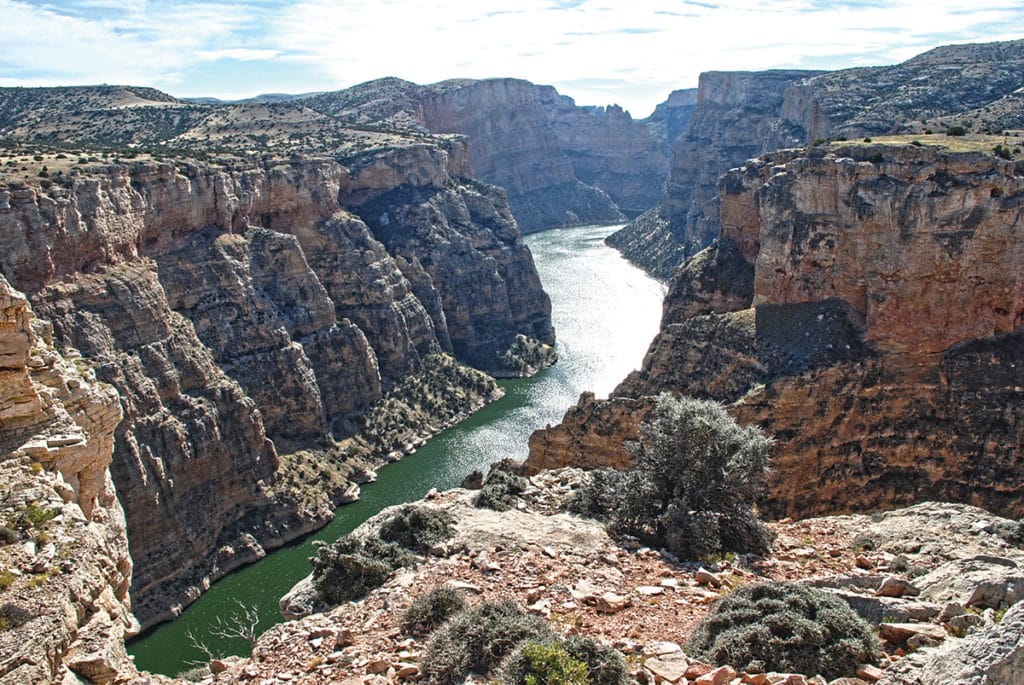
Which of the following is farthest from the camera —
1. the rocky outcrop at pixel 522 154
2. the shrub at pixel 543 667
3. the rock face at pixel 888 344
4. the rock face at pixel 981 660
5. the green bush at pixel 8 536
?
the rocky outcrop at pixel 522 154

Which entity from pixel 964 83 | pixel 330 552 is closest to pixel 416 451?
pixel 330 552

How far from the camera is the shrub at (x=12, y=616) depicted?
12.1 m

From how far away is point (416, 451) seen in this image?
6175 cm

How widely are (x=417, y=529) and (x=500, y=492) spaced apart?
4.46m

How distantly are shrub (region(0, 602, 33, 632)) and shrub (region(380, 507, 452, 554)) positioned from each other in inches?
312

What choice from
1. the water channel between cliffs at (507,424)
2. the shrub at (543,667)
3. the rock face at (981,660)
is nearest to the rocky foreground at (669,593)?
the rock face at (981,660)

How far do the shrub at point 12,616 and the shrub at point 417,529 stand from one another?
7922mm

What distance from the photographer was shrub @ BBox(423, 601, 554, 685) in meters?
13.0

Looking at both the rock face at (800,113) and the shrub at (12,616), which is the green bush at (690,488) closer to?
the shrub at (12,616)

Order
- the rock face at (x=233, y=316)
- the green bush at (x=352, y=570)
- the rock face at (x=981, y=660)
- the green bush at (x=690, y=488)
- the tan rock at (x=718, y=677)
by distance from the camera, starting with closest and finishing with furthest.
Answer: the rock face at (x=981, y=660)
the tan rock at (x=718, y=677)
the green bush at (x=352, y=570)
the green bush at (x=690, y=488)
the rock face at (x=233, y=316)

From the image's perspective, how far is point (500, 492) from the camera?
77.9ft

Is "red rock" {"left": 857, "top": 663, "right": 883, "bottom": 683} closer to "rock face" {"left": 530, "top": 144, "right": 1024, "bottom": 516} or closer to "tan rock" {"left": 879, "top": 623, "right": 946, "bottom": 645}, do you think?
"tan rock" {"left": 879, "top": 623, "right": 946, "bottom": 645}

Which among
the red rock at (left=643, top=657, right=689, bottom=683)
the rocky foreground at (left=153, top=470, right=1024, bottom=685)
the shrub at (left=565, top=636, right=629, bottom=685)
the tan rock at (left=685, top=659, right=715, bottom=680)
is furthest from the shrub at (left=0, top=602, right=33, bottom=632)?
the tan rock at (left=685, top=659, right=715, bottom=680)

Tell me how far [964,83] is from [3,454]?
81993 millimetres
